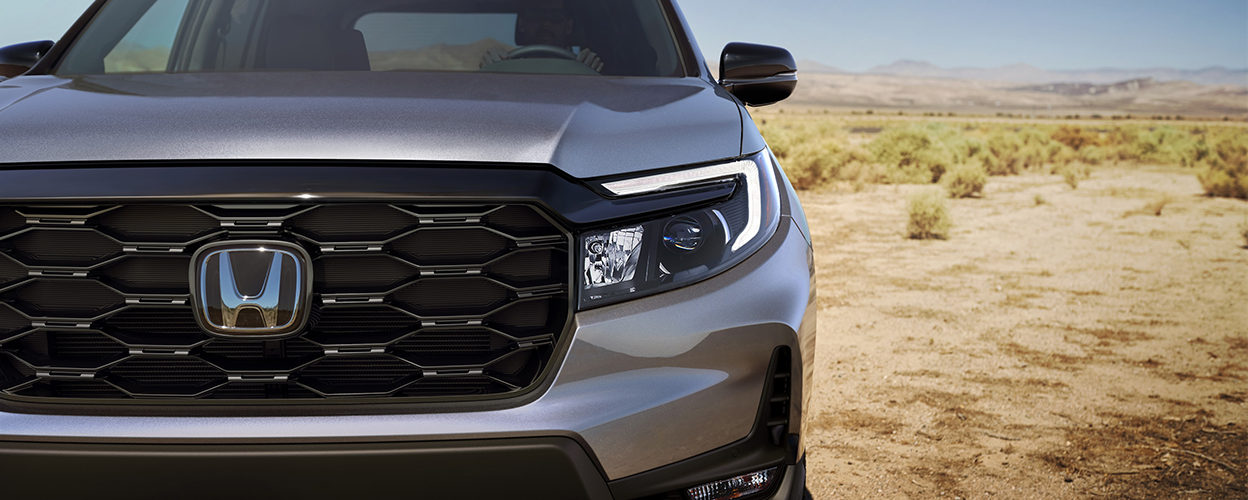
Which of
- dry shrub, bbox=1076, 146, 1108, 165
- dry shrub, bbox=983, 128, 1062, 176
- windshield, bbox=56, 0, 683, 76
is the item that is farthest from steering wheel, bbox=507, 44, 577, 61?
dry shrub, bbox=1076, 146, 1108, 165

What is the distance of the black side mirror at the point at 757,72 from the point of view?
2576 millimetres

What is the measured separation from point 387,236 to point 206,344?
35 centimetres

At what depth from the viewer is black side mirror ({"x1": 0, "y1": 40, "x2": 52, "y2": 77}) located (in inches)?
99.3

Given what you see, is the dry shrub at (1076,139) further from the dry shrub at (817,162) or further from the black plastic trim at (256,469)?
the black plastic trim at (256,469)

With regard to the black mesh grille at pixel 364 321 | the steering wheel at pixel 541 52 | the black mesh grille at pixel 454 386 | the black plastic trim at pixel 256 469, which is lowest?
the black plastic trim at pixel 256 469

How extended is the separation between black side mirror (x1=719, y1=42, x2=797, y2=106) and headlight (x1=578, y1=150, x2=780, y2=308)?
99cm

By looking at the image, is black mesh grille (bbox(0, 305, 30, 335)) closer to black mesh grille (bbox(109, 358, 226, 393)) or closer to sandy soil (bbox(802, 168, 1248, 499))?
black mesh grille (bbox(109, 358, 226, 393))

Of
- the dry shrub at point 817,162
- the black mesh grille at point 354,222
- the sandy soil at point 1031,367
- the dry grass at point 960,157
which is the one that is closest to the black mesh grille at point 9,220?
the black mesh grille at point 354,222

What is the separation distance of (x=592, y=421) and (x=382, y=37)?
1901 millimetres

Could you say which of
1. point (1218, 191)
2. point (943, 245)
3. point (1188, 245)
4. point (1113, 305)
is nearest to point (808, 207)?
point (943, 245)

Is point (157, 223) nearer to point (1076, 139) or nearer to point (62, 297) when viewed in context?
point (62, 297)

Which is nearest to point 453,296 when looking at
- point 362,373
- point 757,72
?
point 362,373

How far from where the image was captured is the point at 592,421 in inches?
55.6

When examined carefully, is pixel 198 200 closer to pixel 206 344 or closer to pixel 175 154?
pixel 175 154
